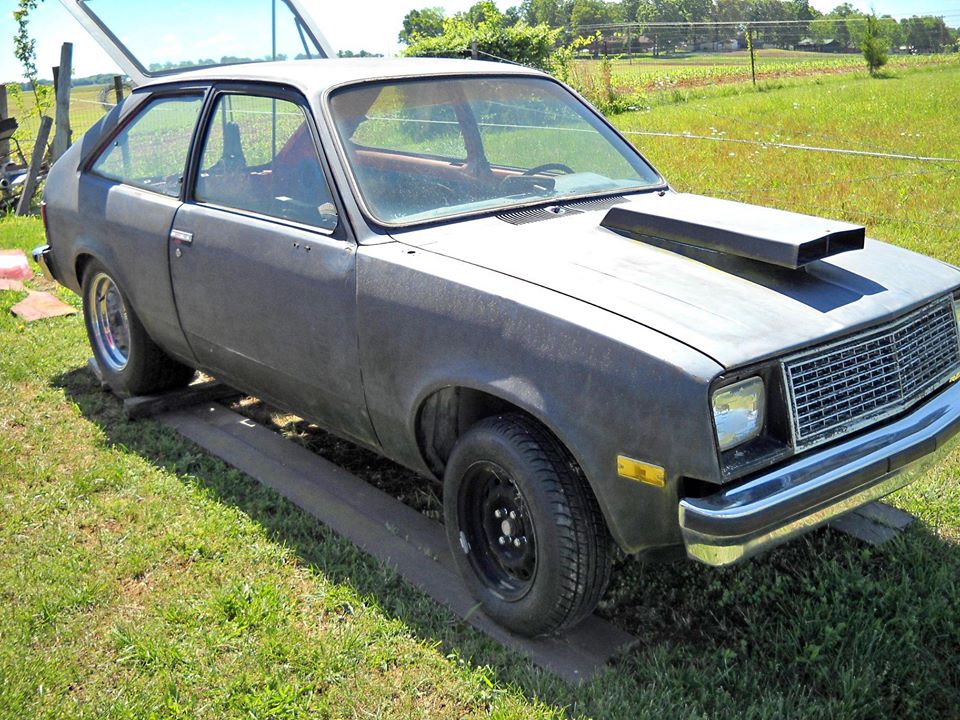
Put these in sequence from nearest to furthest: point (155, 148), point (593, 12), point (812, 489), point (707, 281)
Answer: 1. point (812, 489)
2. point (707, 281)
3. point (155, 148)
4. point (593, 12)

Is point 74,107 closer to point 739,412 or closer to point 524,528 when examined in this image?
point 524,528

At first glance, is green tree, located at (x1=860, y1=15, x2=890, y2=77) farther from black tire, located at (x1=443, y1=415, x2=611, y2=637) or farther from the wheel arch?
black tire, located at (x1=443, y1=415, x2=611, y2=637)

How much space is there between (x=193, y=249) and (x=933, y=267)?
2.89 m

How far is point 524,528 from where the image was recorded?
10.2 feet

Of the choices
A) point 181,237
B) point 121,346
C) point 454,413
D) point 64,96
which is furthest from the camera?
point 64,96

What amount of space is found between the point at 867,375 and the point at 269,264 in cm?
218

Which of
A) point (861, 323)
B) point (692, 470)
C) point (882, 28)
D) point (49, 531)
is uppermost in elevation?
point (882, 28)

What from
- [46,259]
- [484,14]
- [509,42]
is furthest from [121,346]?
[484,14]

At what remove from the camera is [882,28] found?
29078 millimetres

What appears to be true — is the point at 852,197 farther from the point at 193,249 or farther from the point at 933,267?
the point at 193,249

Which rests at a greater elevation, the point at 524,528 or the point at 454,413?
the point at 454,413

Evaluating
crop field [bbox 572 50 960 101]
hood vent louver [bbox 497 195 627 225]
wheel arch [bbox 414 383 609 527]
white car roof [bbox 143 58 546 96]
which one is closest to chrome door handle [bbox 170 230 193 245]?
white car roof [bbox 143 58 546 96]

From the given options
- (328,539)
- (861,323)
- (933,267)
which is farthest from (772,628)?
(328,539)

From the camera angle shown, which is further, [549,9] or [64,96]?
[549,9]
